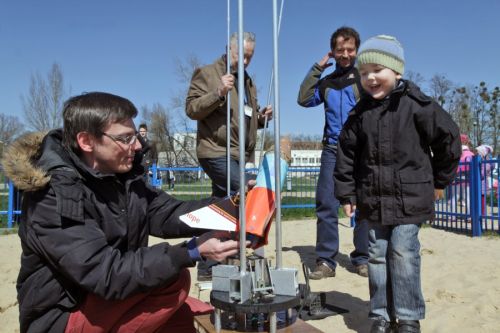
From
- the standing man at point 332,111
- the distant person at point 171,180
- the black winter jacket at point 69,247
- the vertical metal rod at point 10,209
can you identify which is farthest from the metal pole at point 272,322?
the distant person at point 171,180

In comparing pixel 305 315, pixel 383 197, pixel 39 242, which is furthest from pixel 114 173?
pixel 305 315

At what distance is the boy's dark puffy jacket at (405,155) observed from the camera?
241cm

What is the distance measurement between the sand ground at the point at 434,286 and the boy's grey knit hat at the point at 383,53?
1478 millimetres

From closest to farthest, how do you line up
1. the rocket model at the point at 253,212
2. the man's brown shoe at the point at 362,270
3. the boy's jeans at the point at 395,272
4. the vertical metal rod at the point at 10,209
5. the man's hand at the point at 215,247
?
the man's hand at the point at 215,247 < the rocket model at the point at 253,212 < the boy's jeans at the point at 395,272 < the man's brown shoe at the point at 362,270 < the vertical metal rod at the point at 10,209

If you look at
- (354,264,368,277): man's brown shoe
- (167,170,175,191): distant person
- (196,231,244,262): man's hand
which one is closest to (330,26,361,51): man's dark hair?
(354,264,368,277): man's brown shoe

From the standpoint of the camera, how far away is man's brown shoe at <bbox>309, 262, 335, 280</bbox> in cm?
Answer: 378

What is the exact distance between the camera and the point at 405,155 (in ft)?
7.97

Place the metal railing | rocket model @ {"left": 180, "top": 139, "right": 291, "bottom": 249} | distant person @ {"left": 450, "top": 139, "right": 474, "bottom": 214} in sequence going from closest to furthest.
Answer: rocket model @ {"left": 180, "top": 139, "right": 291, "bottom": 249} < the metal railing < distant person @ {"left": 450, "top": 139, "right": 474, "bottom": 214}

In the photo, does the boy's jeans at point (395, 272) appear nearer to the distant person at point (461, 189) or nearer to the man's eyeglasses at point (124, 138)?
the man's eyeglasses at point (124, 138)

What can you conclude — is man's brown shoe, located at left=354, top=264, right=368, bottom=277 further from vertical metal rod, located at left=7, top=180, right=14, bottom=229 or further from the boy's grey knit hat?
vertical metal rod, located at left=7, top=180, right=14, bottom=229

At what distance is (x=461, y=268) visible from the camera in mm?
4152

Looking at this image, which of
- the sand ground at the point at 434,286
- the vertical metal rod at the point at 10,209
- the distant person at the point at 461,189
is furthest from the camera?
the vertical metal rod at the point at 10,209

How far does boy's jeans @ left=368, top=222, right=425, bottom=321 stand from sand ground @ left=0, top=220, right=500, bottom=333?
0.30m

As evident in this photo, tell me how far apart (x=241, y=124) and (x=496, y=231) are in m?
6.30
